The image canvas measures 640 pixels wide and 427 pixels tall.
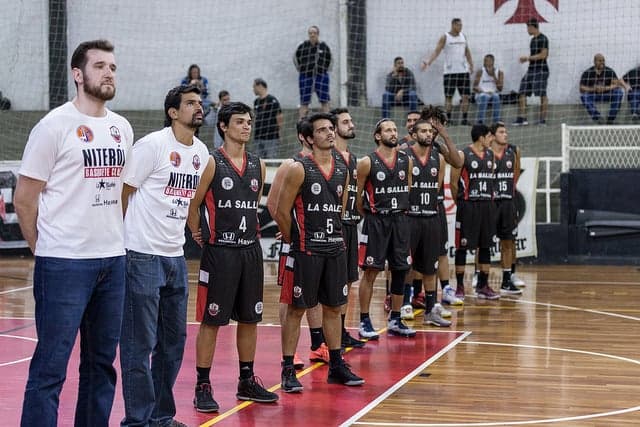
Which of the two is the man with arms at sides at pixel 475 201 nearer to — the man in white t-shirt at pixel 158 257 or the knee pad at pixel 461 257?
the knee pad at pixel 461 257

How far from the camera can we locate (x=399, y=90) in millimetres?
18484

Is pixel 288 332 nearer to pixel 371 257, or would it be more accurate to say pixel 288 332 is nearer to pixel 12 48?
pixel 371 257

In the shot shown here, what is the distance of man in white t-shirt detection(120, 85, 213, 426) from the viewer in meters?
5.64

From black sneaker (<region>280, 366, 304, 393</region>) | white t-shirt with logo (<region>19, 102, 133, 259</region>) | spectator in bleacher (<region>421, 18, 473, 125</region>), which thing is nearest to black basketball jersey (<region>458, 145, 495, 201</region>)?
black sneaker (<region>280, 366, 304, 393</region>)

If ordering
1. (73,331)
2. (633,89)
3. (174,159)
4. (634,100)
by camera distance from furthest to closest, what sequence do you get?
(633,89), (634,100), (174,159), (73,331)

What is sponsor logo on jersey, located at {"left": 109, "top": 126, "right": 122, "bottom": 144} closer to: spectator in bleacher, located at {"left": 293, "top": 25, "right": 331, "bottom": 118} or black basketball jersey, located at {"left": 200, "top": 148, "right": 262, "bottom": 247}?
black basketball jersey, located at {"left": 200, "top": 148, "right": 262, "bottom": 247}

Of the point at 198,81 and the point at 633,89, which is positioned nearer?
the point at 633,89

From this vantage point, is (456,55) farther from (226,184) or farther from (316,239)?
(226,184)

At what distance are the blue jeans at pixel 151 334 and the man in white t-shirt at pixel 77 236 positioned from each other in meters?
0.56

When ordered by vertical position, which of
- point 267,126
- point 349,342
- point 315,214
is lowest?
point 349,342

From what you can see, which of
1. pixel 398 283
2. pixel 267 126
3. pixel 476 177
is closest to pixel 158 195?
pixel 398 283

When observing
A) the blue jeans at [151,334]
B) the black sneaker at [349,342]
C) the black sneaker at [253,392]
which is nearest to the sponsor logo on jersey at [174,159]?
the blue jeans at [151,334]

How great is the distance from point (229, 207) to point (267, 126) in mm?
11388

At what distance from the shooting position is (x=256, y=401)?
23.3 feet
